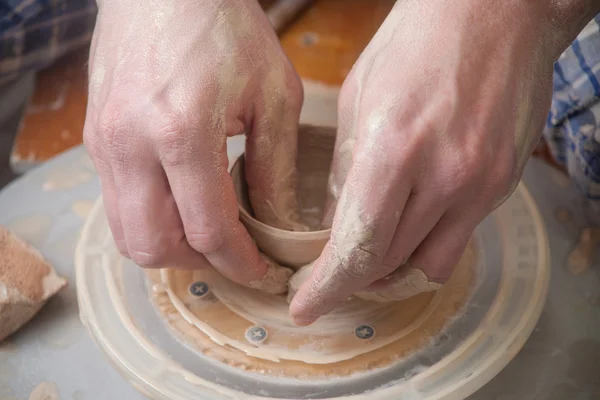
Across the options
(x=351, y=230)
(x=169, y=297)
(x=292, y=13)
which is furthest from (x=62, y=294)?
(x=292, y=13)

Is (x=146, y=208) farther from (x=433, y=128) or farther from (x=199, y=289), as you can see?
(x=433, y=128)

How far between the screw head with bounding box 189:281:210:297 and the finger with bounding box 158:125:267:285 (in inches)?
5.8

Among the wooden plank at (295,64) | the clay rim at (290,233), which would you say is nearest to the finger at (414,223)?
the clay rim at (290,233)

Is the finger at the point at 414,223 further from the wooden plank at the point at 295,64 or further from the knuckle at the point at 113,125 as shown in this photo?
the wooden plank at the point at 295,64

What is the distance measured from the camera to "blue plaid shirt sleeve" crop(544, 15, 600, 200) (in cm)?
110

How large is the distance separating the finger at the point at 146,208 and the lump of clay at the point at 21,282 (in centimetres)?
23

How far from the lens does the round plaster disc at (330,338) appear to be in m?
0.82

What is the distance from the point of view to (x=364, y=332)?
2.95 feet

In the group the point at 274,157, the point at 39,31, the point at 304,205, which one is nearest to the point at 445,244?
the point at 274,157

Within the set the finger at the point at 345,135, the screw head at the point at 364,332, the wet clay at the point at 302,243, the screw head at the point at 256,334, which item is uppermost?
the finger at the point at 345,135

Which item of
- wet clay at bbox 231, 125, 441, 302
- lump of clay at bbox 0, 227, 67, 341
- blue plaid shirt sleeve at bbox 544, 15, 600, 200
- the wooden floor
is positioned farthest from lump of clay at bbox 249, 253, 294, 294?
the wooden floor

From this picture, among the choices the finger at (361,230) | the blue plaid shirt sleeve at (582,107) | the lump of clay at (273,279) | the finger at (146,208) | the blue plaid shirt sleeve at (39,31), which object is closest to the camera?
the finger at (361,230)

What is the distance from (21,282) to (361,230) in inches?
23.6

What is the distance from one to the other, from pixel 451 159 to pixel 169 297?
53 centimetres
